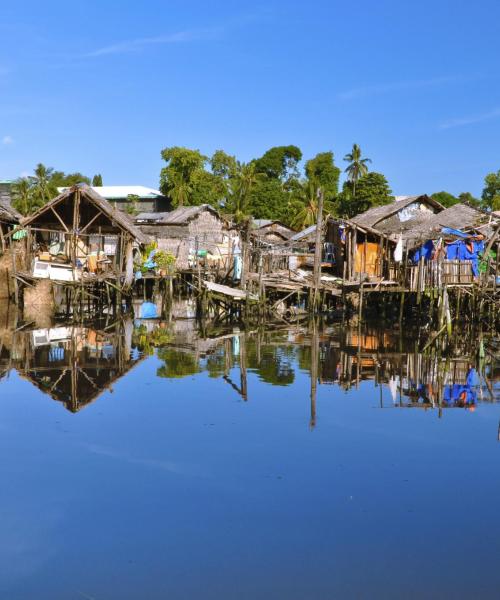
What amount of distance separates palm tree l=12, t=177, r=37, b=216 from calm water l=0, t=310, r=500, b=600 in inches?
1396

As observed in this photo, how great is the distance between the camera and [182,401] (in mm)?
11305

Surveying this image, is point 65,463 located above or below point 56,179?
below

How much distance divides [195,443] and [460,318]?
16.8m

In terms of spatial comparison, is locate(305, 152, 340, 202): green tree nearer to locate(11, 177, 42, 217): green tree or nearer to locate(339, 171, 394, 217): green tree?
locate(339, 171, 394, 217): green tree

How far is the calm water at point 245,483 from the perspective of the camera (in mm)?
5500

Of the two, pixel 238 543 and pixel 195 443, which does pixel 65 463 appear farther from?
pixel 238 543

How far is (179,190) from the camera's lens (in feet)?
168

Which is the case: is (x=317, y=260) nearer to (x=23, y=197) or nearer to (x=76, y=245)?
(x=76, y=245)

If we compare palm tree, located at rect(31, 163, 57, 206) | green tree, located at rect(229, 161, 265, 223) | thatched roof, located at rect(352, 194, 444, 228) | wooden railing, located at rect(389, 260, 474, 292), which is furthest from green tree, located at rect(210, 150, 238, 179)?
wooden railing, located at rect(389, 260, 474, 292)

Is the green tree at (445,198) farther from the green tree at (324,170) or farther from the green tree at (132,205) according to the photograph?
the green tree at (132,205)

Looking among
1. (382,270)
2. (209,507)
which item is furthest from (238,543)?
(382,270)

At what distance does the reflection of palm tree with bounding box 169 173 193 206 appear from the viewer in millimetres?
51219

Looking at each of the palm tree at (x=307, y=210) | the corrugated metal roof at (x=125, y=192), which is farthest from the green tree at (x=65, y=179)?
the palm tree at (x=307, y=210)

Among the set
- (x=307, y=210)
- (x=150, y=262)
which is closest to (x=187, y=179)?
(x=307, y=210)
